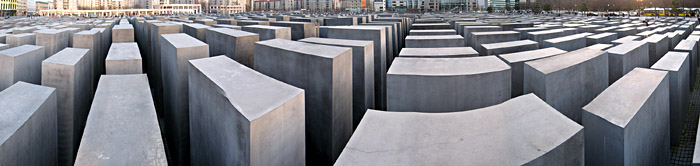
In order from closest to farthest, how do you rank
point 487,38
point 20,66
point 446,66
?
point 446,66
point 20,66
point 487,38

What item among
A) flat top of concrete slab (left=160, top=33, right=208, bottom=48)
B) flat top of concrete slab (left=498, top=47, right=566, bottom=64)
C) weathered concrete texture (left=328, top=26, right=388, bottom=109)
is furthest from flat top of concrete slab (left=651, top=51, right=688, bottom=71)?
flat top of concrete slab (left=160, top=33, right=208, bottom=48)

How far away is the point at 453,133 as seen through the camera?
288cm

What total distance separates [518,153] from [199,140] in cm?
377

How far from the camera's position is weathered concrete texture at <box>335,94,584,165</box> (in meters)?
2.47

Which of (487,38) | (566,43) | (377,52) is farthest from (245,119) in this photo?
(566,43)

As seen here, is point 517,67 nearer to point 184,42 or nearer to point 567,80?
point 567,80

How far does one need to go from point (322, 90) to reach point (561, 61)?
12.5 feet

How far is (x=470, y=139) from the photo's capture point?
9.09 feet

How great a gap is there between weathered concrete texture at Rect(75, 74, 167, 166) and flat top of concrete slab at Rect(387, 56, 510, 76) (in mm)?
2932

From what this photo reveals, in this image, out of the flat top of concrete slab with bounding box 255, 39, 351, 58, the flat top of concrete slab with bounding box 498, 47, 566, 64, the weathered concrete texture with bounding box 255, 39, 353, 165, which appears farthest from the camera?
the flat top of concrete slab with bounding box 498, 47, 566, 64

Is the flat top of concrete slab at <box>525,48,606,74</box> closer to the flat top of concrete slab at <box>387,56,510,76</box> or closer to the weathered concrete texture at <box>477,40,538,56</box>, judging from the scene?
the flat top of concrete slab at <box>387,56,510,76</box>

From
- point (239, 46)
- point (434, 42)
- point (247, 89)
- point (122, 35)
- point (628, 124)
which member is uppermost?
point (122, 35)

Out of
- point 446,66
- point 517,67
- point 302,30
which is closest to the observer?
point 446,66

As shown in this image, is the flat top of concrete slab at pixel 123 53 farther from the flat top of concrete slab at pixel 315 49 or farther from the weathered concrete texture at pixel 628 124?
the weathered concrete texture at pixel 628 124
